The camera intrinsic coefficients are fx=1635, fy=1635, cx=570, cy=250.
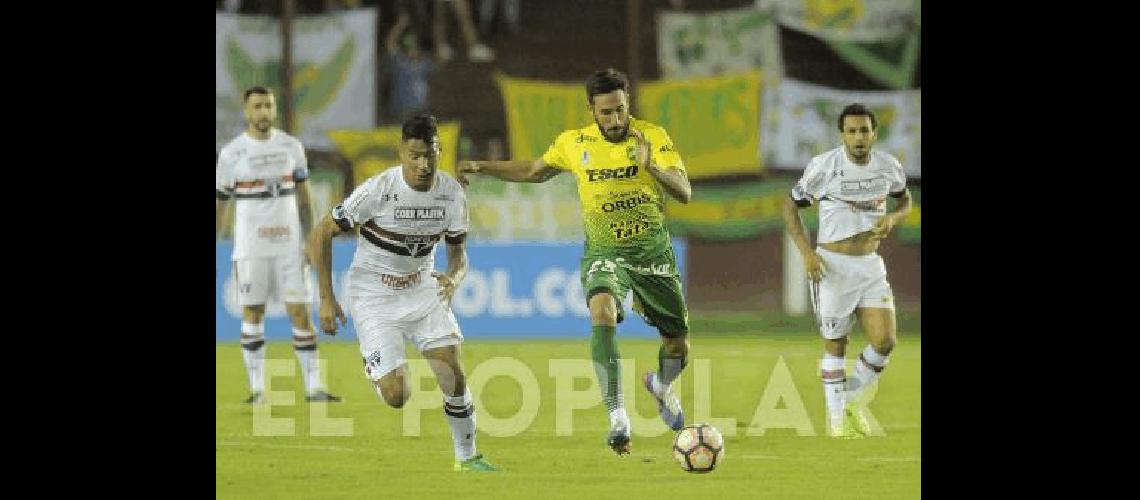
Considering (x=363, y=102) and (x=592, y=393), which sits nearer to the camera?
(x=592, y=393)

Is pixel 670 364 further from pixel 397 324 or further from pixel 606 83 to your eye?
pixel 606 83

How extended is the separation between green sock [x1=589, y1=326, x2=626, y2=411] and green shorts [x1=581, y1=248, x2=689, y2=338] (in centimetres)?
15

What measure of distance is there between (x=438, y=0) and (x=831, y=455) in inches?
584

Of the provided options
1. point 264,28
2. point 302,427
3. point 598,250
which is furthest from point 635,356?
point 264,28

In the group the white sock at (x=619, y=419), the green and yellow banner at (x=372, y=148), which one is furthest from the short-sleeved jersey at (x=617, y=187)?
the green and yellow banner at (x=372, y=148)

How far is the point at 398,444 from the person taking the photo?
10633 millimetres

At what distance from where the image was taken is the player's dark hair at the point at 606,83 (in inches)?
356

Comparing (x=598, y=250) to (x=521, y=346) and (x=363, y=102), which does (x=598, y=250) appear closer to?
(x=521, y=346)

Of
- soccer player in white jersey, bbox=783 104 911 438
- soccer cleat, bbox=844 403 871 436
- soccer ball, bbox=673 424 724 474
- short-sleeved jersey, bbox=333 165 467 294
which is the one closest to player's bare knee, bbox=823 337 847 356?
soccer player in white jersey, bbox=783 104 911 438

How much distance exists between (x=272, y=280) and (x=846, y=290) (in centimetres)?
450

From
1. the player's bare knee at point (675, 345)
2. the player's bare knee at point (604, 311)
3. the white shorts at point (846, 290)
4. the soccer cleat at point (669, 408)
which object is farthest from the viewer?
the white shorts at point (846, 290)

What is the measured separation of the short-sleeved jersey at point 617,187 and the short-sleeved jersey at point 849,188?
1544 millimetres

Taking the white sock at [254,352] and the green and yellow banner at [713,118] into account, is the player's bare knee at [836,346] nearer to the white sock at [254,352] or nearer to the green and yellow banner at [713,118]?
the white sock at [254,352]

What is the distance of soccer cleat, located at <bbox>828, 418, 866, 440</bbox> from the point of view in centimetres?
1082
